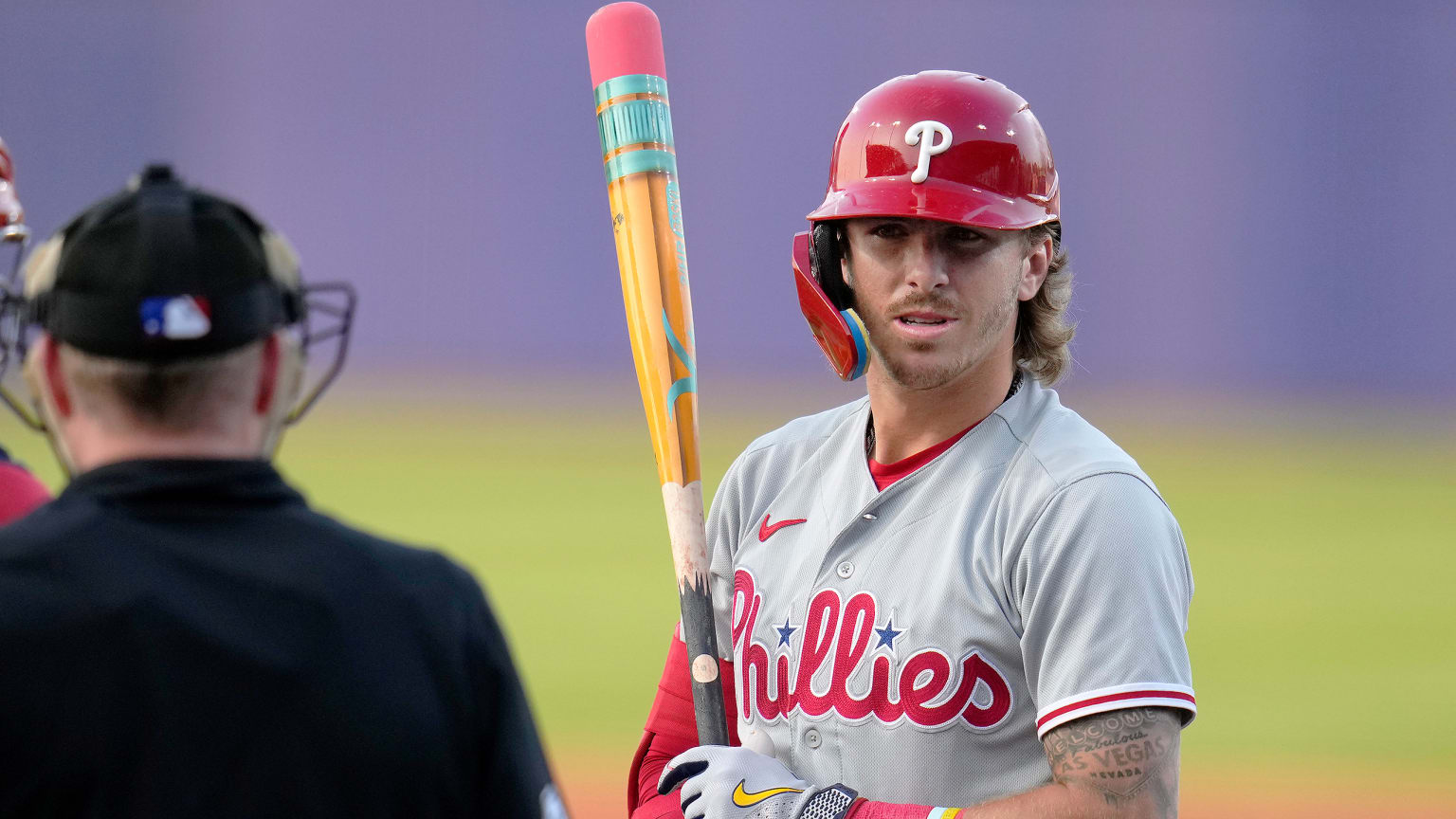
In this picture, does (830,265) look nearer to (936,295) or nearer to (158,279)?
(936,295)

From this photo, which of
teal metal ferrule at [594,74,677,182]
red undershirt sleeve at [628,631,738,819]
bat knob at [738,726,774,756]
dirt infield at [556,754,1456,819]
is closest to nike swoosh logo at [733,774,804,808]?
bat knob at [738,726,774,756]

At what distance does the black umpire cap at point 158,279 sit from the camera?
134 cm

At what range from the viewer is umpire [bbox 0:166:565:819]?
4.21 ft

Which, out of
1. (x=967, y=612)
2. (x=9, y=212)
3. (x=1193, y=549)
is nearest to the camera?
(x=967, y=612)

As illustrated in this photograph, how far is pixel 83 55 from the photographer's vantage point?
1820 cm

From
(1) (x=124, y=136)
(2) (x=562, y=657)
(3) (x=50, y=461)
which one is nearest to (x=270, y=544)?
(2) (x=562, y=657)

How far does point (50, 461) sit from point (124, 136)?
6.18 m

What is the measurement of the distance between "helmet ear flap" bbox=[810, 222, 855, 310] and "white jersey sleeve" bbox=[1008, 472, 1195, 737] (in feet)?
1.77

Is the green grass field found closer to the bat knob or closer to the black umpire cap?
the bat knob

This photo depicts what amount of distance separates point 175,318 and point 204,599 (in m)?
0.26

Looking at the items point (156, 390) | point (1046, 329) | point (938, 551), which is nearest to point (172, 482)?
point (156, 390)

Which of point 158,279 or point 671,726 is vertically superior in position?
point 158,279

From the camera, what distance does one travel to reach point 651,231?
2.41 meters

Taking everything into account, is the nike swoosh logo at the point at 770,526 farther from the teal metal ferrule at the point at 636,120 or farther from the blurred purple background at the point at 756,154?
the blurred purple background at the point at 756,154
